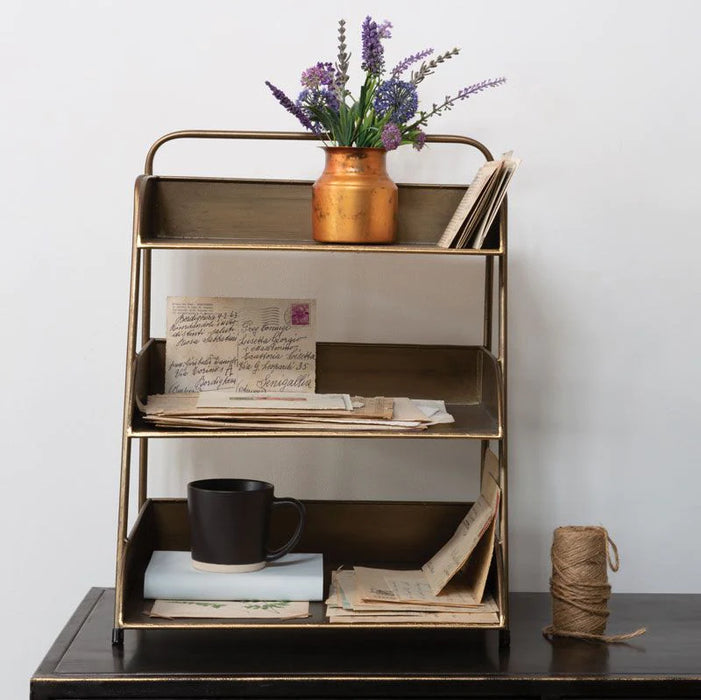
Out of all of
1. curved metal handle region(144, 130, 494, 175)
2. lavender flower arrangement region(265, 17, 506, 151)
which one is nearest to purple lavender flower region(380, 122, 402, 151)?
lavender flower arrangement region(265, 17, 506, 151)

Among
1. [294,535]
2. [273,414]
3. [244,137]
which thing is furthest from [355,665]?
[244,137]

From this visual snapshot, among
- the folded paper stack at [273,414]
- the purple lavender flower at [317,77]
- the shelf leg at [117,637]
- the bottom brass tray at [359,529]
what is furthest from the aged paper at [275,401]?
the purple lavender flower at [317,77]

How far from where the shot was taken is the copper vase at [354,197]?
5.38 ft

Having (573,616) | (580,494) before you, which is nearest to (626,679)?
(573,616)

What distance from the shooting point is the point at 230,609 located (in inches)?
64.6

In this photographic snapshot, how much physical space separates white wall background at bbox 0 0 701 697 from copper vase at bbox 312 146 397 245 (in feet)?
1.28

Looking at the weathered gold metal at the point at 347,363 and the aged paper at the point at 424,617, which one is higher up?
the weathered gold metal at the point at 347,363

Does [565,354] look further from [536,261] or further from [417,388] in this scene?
[417,388]

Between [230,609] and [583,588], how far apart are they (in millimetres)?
564

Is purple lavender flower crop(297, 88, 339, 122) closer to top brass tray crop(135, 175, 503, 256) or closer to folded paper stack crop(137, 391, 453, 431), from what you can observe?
top brass tray crop(135, 175, 503, 256)

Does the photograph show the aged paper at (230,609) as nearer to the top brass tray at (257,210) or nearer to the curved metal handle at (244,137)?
the top brass tray at (257,210)

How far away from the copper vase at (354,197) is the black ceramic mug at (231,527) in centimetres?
43

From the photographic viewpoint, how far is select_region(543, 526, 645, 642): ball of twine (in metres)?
1.70

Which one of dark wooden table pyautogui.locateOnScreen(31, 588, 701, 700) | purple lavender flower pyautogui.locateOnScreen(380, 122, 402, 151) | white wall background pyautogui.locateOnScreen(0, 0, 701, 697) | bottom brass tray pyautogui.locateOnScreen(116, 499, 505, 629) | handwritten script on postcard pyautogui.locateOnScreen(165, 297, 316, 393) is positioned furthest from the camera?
white wall background pyautogui.locateOnScreen(0, 0, 701, 697)
